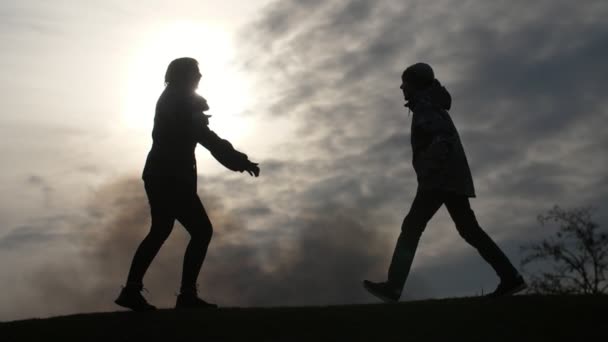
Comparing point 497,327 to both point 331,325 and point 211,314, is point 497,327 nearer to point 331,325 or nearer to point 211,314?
point 331,325

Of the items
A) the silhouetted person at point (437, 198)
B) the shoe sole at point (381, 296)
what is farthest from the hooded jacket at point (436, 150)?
the shoe sole at point (381, 296)

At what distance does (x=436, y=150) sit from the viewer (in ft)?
28.3

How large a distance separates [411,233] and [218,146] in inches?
93.7

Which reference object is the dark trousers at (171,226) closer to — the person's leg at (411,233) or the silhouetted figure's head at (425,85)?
the person's leg at (411,233)

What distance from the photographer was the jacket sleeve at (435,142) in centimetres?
863

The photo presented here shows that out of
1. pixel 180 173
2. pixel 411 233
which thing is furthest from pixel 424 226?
pixel 180 173

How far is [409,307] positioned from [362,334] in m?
1.21

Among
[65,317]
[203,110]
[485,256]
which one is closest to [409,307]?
[485,256]

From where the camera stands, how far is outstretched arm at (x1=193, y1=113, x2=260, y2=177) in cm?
885

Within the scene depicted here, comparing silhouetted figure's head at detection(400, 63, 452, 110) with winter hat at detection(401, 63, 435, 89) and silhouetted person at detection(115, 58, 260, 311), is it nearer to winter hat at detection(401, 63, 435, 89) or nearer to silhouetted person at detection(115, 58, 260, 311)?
winter hat at detection(401, 63, 435, 89)

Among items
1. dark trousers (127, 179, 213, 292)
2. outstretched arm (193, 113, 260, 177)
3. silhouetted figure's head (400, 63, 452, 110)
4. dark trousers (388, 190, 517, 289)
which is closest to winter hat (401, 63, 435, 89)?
silhouetted figure's head (400, 63, 452, 110)

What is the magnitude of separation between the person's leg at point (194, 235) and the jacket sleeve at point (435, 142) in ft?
8.22

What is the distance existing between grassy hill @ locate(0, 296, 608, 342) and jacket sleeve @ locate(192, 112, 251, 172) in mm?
1626

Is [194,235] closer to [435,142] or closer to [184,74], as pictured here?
[184,74]
